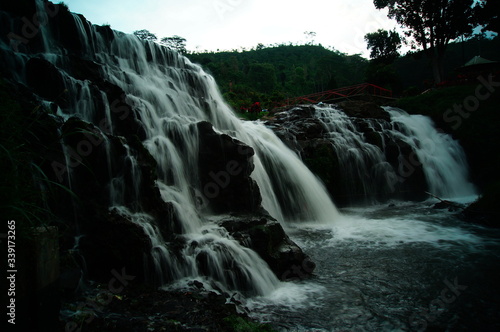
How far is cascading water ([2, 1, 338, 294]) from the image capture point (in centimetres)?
541

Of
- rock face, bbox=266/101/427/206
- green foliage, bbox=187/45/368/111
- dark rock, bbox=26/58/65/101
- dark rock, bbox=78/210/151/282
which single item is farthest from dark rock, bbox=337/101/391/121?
green foliage, bbox=187/45/368/111

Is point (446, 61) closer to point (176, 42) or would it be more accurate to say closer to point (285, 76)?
point (285, 76)

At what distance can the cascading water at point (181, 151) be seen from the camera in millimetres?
5406

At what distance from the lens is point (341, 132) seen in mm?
15367

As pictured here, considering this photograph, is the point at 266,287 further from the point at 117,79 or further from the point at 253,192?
the point at 117,79

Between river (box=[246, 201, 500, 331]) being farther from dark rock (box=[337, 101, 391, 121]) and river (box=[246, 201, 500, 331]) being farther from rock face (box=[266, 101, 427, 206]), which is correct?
dark rock (box=[337, 101, 391, 121])

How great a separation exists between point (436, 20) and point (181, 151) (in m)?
26.3

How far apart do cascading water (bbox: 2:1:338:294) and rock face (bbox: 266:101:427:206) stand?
1304mm

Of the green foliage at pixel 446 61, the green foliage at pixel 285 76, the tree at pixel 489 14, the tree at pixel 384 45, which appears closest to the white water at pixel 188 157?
the tree at pixel 489 14

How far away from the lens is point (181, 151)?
8.27 m

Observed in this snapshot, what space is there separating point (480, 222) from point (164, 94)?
10.7m

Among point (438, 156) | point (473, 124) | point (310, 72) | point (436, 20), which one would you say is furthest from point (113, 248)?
point (310, 72)

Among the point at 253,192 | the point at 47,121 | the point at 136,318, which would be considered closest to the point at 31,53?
the point at 47,121

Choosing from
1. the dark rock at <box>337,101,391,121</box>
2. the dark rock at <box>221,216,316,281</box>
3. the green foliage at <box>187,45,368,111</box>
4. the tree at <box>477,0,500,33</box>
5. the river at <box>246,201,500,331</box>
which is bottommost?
the river at <box>246,201,500,331</box>
